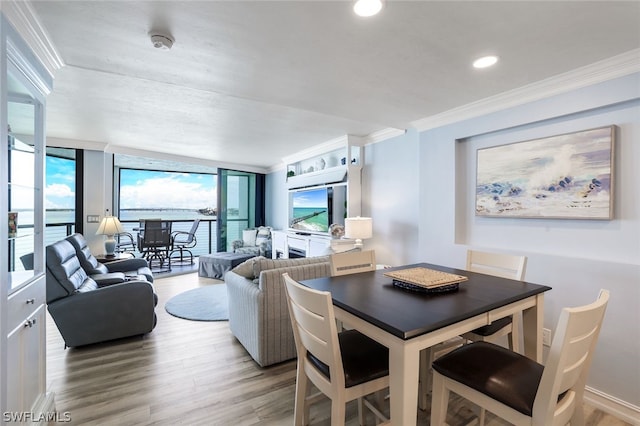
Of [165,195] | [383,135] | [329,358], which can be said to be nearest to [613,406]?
[329,358]

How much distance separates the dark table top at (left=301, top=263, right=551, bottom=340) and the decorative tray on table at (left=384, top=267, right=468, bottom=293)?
0.12ft

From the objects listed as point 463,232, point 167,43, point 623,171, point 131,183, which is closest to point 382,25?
point 167,43

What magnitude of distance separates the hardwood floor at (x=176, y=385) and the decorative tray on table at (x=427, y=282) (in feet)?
3.05

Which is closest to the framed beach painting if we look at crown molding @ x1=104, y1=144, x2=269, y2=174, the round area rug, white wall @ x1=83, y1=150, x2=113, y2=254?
the round area rug

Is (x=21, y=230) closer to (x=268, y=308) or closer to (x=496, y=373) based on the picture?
(x=268, y=308)

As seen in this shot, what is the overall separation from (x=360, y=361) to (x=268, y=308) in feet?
3.95

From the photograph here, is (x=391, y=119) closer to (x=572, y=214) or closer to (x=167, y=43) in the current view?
(x=572, y=214)

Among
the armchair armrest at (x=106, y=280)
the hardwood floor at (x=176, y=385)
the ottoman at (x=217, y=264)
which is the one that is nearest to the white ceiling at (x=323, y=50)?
the armchair armrest at (x=106, y=280)

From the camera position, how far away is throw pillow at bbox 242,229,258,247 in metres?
6.91

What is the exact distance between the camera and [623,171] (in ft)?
6.54

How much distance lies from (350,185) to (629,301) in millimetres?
3064

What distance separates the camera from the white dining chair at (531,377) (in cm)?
107

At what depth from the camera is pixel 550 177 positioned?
2334 millimetres

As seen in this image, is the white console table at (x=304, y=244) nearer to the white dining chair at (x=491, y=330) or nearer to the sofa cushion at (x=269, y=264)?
the sofa cushion at (x=269, y=264)
